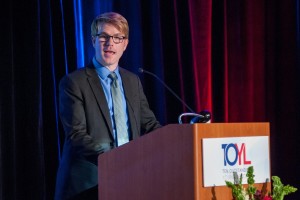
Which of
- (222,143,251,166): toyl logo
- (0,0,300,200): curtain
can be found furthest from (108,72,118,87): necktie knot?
(222,143,251,166): toyl logo

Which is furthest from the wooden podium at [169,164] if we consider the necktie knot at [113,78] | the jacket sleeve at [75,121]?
the necktie knot at [113,78]

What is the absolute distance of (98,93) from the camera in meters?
2.51

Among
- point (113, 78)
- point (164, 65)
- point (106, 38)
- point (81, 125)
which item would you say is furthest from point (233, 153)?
point (164, 65)

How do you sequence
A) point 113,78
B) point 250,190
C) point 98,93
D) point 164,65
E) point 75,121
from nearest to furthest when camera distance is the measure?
point 250,190 → point 75,121 → point 98,93 → point 113,78 → point 164,65

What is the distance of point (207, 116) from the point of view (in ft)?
6.93

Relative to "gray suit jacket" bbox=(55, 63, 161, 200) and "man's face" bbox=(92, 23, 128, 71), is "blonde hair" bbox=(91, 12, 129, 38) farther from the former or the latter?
"gray suit jacket" bbox=(55, 63, 161, 200)

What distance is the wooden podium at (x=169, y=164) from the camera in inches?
63.6

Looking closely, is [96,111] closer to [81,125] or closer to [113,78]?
[81,125]

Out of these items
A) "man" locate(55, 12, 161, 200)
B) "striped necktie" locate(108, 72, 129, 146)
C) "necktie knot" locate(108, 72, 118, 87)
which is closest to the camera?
"man" locate(55, 12, 161, 200)

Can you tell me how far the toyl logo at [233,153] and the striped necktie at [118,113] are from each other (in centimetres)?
90

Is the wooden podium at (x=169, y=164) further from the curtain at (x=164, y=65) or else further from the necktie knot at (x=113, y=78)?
the curtain at (x=164, y=65)

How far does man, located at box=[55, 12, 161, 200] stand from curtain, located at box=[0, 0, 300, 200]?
66cm

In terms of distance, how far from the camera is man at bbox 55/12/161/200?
241 cm

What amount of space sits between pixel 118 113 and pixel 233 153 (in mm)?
964
